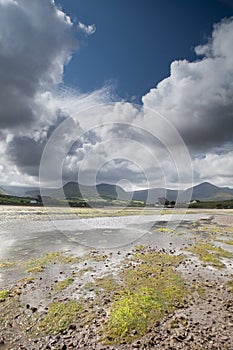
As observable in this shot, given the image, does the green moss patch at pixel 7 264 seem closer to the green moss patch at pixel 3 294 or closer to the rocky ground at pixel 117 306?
the rocky ground at pixel 117 306

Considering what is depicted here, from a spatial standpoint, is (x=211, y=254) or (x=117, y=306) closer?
(x=117, y=306)

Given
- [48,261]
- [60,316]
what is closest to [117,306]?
[60,316]

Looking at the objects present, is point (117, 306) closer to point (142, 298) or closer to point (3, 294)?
point (142, 298)

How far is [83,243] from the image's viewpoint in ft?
90.4

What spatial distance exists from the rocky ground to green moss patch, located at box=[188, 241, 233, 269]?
436mm

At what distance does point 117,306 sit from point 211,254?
15.1 metres

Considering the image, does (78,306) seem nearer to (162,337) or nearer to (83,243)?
(162,337)

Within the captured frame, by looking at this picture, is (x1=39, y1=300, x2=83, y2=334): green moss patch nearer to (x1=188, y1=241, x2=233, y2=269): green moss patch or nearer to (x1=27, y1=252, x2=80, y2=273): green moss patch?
(x1=27, y1=252, x2=80, y2=273): green moss patch

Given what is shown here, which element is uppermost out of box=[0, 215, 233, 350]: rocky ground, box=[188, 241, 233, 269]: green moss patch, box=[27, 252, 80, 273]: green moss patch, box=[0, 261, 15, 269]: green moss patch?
box=[0, 261, 15, 269]: green moss patch

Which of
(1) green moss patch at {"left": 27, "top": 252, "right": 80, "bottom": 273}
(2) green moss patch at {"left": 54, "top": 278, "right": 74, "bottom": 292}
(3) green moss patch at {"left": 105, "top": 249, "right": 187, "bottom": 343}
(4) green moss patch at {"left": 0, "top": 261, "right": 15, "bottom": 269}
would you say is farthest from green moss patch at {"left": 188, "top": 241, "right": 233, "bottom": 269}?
(4) green moss patch at {"left": 0, "top": 261, "right": 15, "bottom": 269}

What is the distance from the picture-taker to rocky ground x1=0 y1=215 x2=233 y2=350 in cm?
847

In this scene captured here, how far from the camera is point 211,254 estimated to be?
22672mm

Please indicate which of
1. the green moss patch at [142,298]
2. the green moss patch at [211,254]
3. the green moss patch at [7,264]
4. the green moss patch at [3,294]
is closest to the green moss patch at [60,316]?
the green moss patch at [142,298]

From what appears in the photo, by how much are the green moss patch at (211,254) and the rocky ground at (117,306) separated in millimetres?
436
